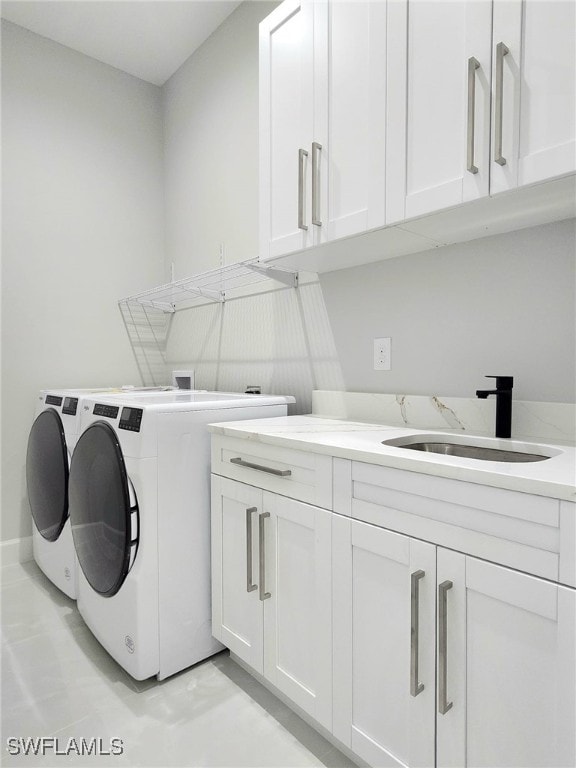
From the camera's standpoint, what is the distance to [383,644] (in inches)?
42.4

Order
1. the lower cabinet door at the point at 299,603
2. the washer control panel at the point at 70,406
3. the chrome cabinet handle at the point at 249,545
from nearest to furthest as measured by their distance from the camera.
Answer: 1. the lower cabinet door at the point at 299,603
2. the chrome cabinet handle at the point at 249,545
3. the washer control panel at the point at 70,406

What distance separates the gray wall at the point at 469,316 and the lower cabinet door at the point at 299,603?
660 mm

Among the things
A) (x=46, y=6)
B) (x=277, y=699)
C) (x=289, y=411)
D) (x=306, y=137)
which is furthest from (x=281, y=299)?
(x=46, y=6)

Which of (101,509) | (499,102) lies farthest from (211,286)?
(499,102)

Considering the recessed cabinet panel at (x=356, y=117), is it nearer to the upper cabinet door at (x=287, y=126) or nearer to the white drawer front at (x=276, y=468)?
the upper cabinet door at (x=287, y=126)

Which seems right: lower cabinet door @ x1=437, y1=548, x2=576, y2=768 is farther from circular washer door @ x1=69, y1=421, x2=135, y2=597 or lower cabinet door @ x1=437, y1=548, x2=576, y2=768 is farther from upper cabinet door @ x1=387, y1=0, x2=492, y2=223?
circular washer door @ x1=69, y1=421, x2=135, y2=597

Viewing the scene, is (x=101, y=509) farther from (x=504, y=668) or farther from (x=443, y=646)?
(x=504, y=668)

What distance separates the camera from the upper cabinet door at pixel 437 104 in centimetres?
107

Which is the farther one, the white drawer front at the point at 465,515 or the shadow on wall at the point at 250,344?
the shadow on wall at the point at 250,344

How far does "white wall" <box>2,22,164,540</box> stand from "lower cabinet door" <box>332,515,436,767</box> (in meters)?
2.17

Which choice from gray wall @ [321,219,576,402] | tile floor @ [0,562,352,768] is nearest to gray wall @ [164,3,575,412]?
gray wall @ [321,219,576,402]

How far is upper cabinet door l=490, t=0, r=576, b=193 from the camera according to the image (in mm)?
941

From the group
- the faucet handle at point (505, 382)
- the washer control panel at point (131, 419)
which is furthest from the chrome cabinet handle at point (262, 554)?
the faucet handle at point (505, 382)

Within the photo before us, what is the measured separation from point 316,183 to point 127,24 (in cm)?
191
